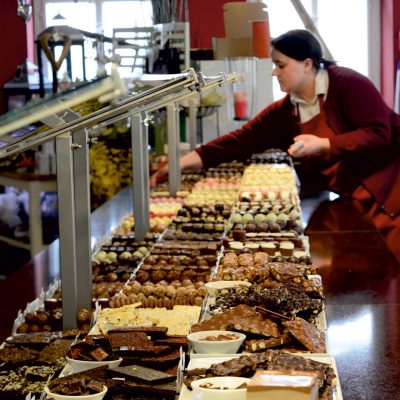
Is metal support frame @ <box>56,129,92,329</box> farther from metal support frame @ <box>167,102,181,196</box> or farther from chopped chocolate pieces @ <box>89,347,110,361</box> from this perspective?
metal support frame @ <box>167,102,181,196</box>

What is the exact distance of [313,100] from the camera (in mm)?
5191

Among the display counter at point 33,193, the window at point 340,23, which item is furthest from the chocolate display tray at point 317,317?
the window at point 340,23

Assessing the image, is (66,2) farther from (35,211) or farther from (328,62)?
(328,62)

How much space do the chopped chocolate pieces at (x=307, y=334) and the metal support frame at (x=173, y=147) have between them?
10.2ft

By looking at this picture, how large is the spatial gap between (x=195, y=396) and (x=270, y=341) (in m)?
0.38

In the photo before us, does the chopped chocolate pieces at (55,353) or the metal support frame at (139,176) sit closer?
the chopped chocolate pieces at (55,353)

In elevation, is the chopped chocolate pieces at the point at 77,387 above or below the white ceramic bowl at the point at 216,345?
below

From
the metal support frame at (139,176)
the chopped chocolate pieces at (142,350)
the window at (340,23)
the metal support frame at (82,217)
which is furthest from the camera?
the window at (340,23)

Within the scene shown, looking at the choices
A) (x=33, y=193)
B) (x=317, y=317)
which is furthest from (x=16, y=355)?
(x=33, y=193)

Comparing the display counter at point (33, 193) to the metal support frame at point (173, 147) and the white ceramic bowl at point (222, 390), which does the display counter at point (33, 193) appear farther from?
the white ceramic bowl at point (222, 390)

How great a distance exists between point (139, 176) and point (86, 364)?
2370 mm

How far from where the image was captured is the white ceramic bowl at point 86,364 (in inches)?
90.0

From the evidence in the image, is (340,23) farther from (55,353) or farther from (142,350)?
(142,350)

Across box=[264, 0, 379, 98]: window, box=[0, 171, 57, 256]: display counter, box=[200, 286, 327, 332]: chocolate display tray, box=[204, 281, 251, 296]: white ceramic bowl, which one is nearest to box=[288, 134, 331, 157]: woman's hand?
box=[204, 281, 251, 296]: white ceramic bowl
